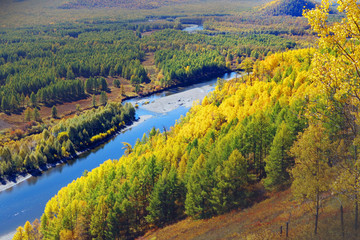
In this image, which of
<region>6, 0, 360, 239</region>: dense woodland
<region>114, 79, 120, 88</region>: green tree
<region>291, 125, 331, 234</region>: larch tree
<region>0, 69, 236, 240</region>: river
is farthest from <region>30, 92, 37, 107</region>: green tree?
<region>291, 125, 331, 234</region>: larch tree

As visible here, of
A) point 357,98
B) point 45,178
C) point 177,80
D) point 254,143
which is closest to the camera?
point 357,98

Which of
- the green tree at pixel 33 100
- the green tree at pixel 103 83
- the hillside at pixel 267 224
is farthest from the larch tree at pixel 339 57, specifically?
the green tree at pixel 103 83

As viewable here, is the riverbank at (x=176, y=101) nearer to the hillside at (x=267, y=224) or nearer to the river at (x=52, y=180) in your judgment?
the river at (x=52, y=180)

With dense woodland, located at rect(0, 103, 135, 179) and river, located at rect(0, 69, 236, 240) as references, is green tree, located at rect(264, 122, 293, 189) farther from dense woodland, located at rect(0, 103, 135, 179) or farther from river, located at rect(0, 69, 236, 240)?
dense woodland, located at rect(0, 103, 135, 179)

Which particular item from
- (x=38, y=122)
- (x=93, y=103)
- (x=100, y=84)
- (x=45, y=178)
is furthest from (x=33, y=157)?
(x=100, y=84)

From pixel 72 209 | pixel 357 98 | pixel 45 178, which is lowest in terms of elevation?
pixel 45 178

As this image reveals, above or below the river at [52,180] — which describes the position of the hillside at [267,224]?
above

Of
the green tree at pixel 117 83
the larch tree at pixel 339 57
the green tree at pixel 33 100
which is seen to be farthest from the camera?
the green tree at pixel 117 83

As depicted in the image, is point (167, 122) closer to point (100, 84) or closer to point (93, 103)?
point (93, 103)

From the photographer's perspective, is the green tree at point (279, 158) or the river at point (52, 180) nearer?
the green tree at point (279, 158)
